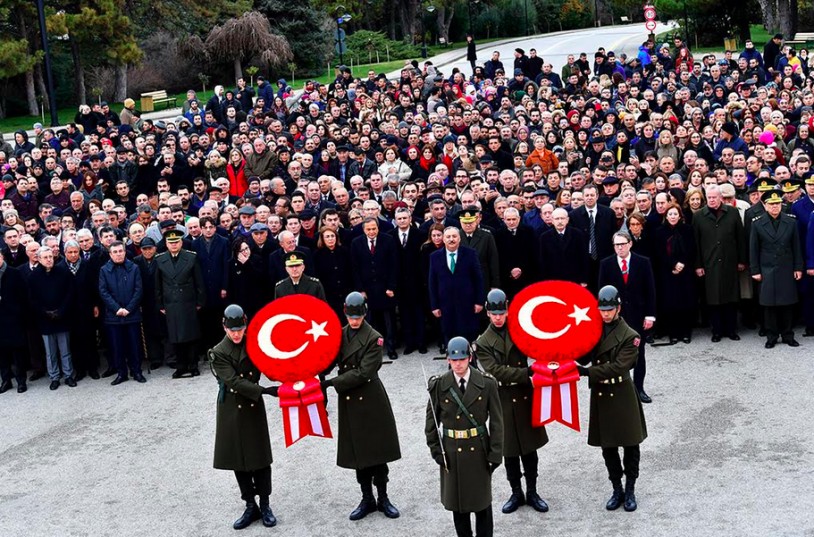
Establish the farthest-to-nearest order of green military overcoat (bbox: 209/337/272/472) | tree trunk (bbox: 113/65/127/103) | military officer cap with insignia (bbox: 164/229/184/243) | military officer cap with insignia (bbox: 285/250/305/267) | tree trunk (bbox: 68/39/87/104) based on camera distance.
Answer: tree trunk (bbox: 113/65/127/103), tree trunk (bbox: 68/39/87/104), military officer cap with insignia (bbox: 164/229/184/243), military officer cap with insignia (bbox: 285/250/305/267), green military overcoat (bbox: 209/337/272/472)

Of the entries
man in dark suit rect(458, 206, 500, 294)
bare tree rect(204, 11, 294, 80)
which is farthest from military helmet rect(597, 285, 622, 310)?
bare tree rect(204, 11, 294, 80)

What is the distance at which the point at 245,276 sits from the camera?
14.0 meters

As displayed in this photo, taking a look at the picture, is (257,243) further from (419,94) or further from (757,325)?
(419,94)

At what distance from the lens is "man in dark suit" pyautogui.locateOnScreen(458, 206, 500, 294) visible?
1347 centimetres

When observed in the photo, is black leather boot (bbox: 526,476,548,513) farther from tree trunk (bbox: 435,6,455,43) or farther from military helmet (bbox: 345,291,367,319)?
tree trunk (bbox: 435,6,455,43)

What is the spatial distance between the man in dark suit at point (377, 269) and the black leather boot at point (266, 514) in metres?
4.98

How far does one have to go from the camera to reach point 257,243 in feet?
46.4

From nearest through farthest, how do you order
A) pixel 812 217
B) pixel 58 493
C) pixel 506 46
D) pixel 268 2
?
pixel 58 493
pixel 812 217
pixel 268 2
pixel 506 46

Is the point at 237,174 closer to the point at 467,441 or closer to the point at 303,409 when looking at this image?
the point at 303,409

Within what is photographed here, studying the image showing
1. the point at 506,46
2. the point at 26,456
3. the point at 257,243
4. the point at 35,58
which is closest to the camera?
the point at 26,456

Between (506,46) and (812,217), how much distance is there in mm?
43941

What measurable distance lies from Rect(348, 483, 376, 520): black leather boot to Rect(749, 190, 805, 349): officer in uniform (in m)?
6.30

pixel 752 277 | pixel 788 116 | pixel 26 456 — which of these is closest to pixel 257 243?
pixel 26 456

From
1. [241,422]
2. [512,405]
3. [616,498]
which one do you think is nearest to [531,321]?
[512,405]
